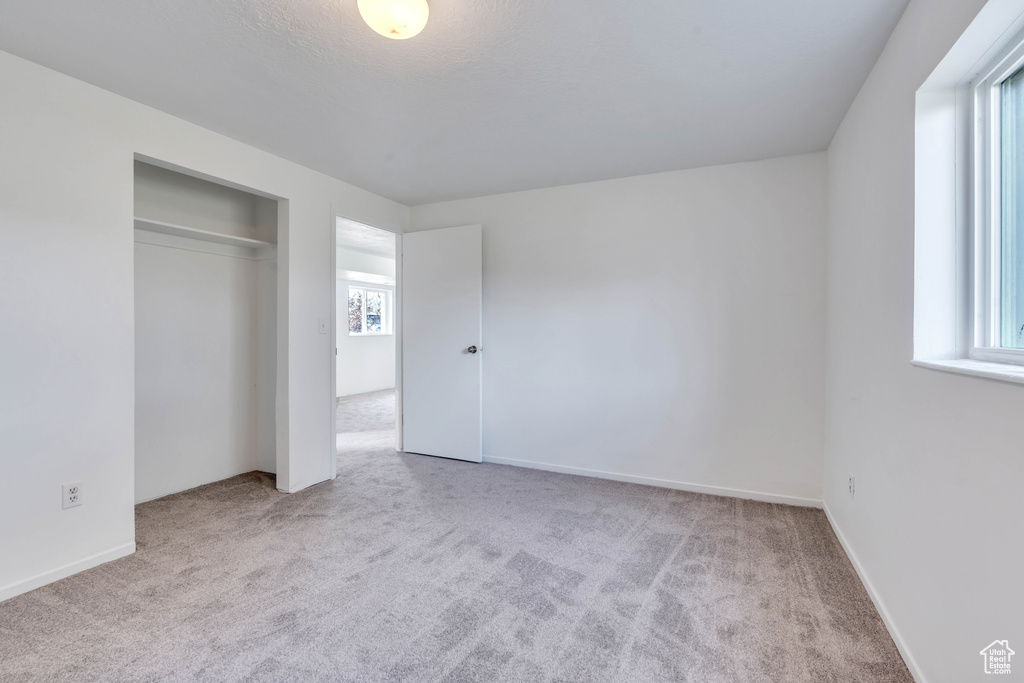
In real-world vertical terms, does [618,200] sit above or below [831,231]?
above

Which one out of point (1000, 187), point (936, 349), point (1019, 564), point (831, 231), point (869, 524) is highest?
point (831, 231)

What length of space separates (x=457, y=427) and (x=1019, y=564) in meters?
3.54

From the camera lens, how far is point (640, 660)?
162 centimetres

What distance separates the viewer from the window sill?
1.07 meters

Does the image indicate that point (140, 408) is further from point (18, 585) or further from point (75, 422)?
point (18, 585)

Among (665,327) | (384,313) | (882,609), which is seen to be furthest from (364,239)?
(882,609)

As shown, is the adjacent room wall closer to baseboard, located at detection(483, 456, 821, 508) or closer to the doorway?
the doorway

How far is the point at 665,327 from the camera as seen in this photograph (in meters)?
3.45

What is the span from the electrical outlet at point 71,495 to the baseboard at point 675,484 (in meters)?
2.66

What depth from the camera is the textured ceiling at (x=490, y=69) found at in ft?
5.72

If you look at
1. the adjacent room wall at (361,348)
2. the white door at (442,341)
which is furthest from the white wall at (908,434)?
the adjacent room wall at (361,348)

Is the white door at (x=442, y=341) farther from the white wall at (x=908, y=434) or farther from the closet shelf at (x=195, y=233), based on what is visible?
the white wall at (x=908, y=434)

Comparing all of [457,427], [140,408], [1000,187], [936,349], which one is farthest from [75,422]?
[1000,187]

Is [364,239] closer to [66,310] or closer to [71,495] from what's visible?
[66,310]
